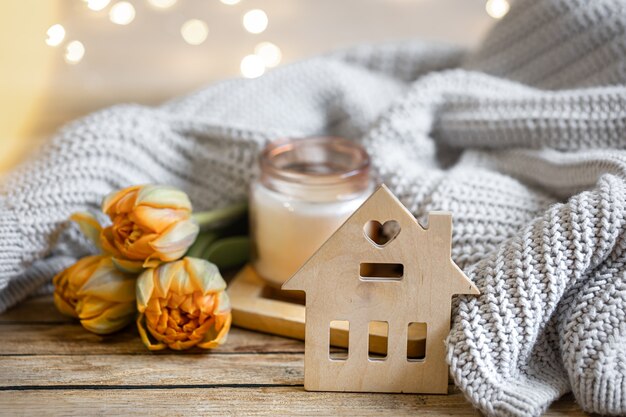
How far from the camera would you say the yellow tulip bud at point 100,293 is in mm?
714

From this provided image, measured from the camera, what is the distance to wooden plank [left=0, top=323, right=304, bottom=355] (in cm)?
72

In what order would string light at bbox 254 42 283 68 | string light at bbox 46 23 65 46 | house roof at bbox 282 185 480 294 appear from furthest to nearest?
string light at bbox 254 42 283 68
string light at bbox 46 23 65 46
house roof at bbox 282 185 480 294

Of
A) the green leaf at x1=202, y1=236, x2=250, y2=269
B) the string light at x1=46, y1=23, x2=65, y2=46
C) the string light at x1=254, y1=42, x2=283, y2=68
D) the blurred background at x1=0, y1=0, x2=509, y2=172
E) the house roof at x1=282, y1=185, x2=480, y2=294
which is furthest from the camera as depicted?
the string light at x1=254, y1=42, x2=283, y2=68

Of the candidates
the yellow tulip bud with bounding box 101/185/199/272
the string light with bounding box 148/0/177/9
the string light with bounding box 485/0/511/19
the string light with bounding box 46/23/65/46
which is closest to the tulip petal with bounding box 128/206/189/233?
the yellow tulip bud with bounding box 101/185/199/272

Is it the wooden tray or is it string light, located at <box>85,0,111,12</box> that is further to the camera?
string light, located at <box>85,0,111,12</box>

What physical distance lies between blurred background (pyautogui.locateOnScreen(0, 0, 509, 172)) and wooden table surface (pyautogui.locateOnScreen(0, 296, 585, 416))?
41cm

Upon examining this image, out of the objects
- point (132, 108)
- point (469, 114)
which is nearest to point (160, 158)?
point (132, 108)

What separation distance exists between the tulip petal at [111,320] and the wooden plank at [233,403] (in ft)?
0.25

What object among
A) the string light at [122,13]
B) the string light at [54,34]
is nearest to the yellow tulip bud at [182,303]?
the string light at [54,34]

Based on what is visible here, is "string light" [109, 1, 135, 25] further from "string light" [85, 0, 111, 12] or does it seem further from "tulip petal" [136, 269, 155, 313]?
"tulip petal" [136, 269, 155, 313]

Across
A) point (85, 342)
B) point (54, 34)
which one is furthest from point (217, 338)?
point (54, 34)

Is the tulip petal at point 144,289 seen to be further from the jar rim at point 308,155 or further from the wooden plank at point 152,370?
the jar rim at point 308,155

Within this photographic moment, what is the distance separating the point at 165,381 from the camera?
2.21 ft

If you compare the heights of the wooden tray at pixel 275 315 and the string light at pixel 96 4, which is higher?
the string light at pixel 96 4
